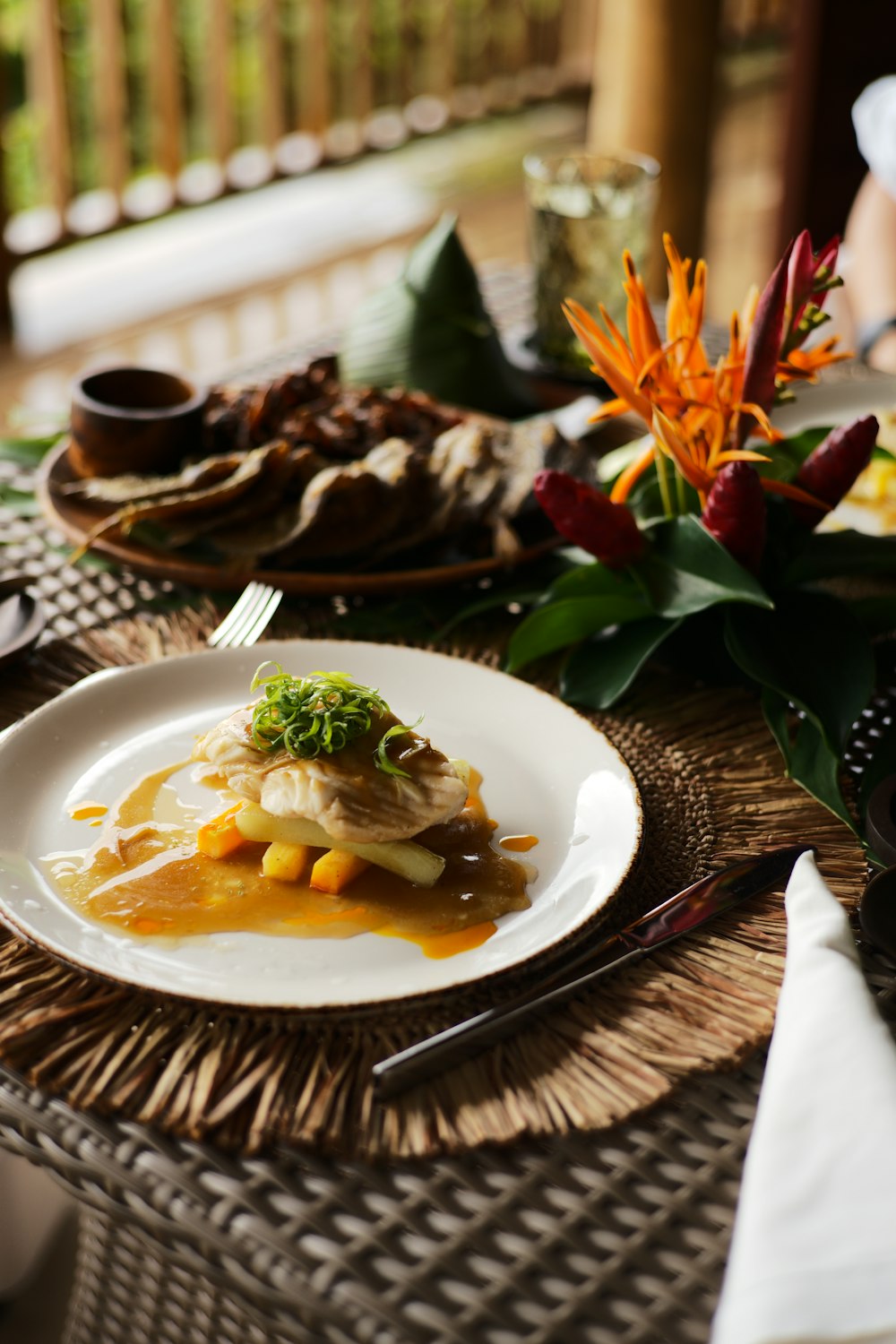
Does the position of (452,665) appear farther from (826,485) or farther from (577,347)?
(577,347)

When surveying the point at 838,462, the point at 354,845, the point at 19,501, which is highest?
the point at 838,462

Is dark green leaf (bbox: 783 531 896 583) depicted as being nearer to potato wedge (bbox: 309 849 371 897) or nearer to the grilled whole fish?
the grilled whole fish

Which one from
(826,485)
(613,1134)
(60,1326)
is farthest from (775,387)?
(60,1326)

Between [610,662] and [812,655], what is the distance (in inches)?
7.0

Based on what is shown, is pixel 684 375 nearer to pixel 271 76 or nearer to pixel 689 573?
pixel 689 573

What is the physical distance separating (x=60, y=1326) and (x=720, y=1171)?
124cm

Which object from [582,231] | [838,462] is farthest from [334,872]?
[582,231]

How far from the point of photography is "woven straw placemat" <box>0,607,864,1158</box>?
0.76 meters

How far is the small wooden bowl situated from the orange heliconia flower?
1.72ft

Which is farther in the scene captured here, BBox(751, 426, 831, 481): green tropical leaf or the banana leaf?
the banana leaf

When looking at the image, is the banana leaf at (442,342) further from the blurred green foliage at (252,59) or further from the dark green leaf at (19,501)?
the blurred green foliage at (252,59)

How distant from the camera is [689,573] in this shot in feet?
3.85

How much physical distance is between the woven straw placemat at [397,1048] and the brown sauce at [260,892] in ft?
0.16

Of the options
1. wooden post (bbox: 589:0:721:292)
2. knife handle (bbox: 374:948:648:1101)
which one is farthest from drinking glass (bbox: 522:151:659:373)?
wooden post (bbox: 589:0:721:292)
